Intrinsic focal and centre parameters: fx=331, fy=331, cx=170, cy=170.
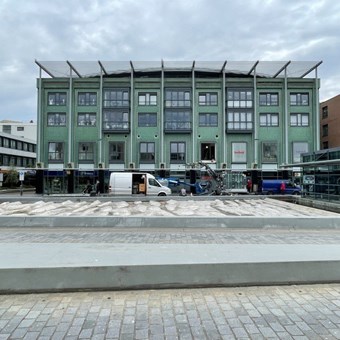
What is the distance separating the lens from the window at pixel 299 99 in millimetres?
43844

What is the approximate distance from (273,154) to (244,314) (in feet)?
136

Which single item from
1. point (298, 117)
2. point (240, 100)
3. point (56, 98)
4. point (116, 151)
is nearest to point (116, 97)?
point (116, 151)

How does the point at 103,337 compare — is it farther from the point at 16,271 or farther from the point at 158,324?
the point at 16,271

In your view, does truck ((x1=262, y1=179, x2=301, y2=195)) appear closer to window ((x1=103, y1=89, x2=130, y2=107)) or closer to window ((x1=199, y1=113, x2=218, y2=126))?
window ((x1=199, y1=113, x2=218, y2=126))

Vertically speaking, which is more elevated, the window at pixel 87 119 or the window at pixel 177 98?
the window at pixel 177 98

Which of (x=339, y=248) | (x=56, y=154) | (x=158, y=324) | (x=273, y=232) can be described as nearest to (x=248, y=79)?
(x=56, y=154)

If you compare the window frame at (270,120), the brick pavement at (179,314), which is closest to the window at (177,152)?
the window frame at (270,120)

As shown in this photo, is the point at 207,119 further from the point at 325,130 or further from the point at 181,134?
the point at 325,130

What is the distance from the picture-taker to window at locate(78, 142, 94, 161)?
43.4 m

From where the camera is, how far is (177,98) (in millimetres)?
43875

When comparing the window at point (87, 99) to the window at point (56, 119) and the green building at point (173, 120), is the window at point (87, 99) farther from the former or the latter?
the window at point (56, 119)

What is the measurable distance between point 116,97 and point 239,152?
17819 mm

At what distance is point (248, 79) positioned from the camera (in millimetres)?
43875

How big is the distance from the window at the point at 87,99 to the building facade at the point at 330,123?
38.3 metres
